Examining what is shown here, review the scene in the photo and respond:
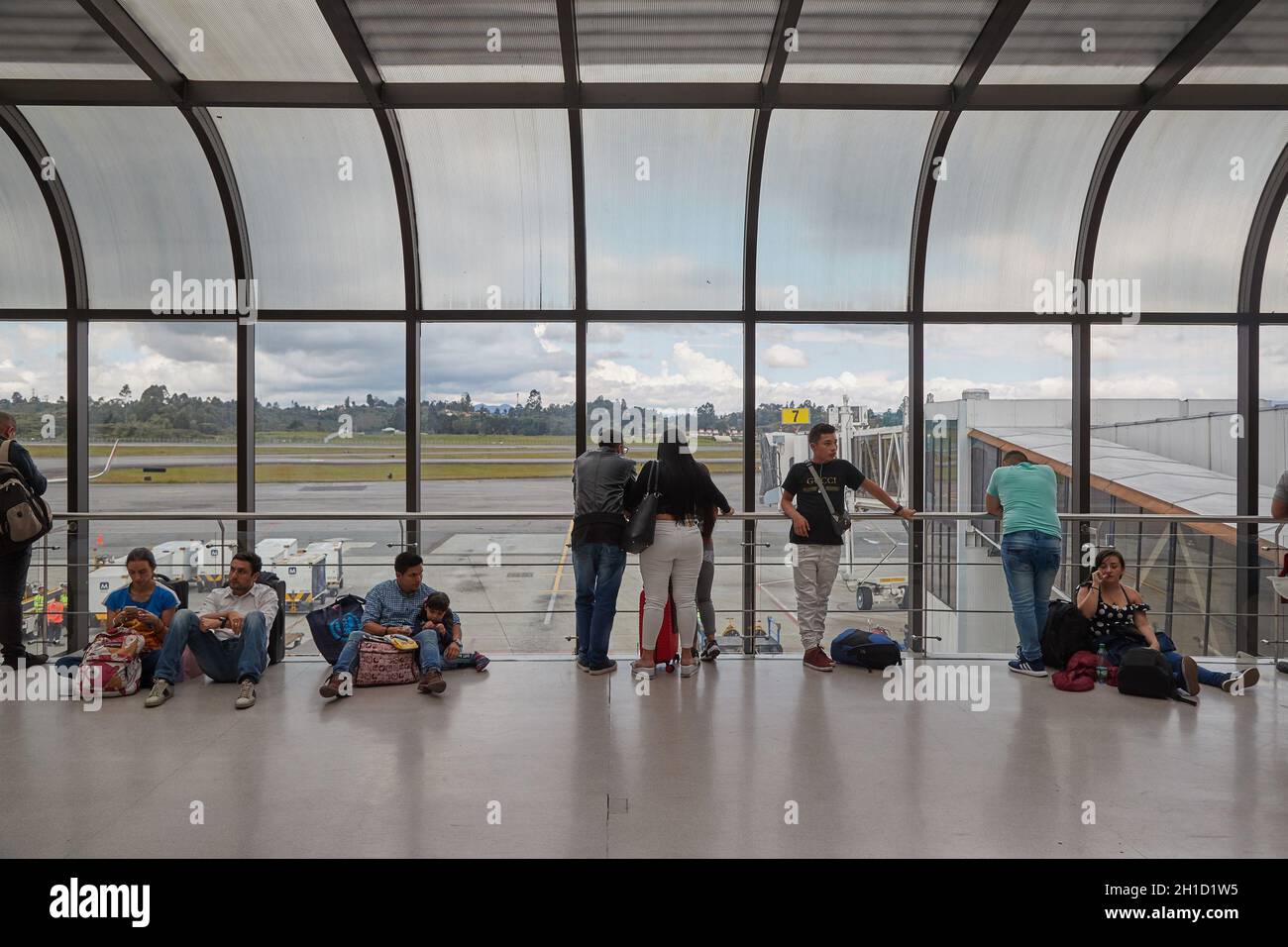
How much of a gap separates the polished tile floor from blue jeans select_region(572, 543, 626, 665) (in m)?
0.37

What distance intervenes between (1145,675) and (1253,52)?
13.7 ft

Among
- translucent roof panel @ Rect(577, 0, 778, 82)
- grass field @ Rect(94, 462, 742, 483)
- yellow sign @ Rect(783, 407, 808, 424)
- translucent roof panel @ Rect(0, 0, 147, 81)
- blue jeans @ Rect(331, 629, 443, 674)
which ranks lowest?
blue jeans @ Rect(331, 629, 443, 674)

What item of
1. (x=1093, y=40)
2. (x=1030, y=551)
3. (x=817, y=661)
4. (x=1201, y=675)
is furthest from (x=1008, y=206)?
(x=817, y=661)

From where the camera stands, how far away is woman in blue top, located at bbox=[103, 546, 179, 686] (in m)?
4.89

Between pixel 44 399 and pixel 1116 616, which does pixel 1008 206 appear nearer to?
pixel 1116 616

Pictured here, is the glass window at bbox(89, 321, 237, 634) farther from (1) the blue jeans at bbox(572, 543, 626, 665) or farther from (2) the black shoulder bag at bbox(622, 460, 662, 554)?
(2) the black shoulder bag at bbox(622, 460, 662, 554)

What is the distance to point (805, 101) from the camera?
5.84m

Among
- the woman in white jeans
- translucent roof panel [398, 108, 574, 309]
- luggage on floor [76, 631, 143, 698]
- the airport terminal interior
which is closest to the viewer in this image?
luggage on floor [76, 631, 143, 698]

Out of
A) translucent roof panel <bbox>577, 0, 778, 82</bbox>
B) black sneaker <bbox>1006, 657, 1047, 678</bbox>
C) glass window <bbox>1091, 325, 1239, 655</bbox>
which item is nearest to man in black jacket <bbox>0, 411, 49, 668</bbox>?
translucent roof panel <bbox>577, 0, 778, 82</bbox>

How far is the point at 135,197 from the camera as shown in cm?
634

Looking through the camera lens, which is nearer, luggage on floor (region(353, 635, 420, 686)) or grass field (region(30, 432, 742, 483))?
luggage on floor (region(353, 635, 420, 686))

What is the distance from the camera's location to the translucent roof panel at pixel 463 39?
5.24 meters

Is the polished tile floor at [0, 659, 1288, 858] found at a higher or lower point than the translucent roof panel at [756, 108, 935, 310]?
lower

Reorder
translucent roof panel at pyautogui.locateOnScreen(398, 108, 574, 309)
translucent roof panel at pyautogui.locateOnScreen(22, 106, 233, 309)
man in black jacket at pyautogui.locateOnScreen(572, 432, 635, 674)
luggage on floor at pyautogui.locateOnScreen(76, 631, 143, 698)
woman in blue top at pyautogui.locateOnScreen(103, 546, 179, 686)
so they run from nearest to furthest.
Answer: luggage on floor at pyautogui.locateOnScreen(76, 631, 143, 698) → woman in blue top at pyautogui.locateOnScreen(103, 546, 179, 686) → man in black jacket at pyautogui.locateOnScreen(572, 432, 635, 674) → translucent roof panel at pyautogui.locateOnScreen(22, 106, 233, 309) → translucent roof panel at pyautogui.locateOnScreen(398, 108, 574, 309)
